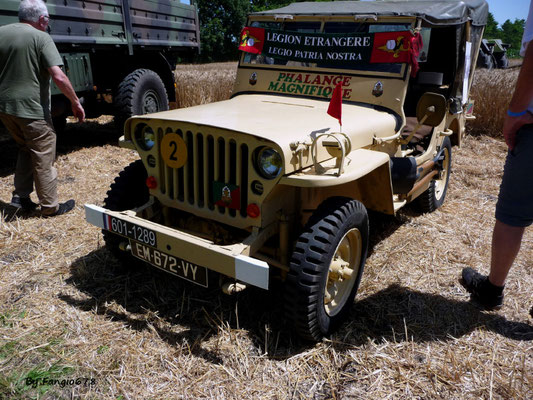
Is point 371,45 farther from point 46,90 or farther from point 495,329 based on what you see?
point 46,90

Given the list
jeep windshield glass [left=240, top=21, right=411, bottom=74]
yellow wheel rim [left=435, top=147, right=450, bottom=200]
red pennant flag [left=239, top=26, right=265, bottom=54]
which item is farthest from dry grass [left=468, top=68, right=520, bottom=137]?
red pennant flag [left=239, top=26, right=265, bottom=54]

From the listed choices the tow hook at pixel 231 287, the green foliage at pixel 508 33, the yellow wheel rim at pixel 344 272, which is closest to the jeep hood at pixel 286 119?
the yellow wheel rim at pixel 344 272

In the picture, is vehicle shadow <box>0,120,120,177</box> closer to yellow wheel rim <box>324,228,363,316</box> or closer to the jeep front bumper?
the jeep front bumper

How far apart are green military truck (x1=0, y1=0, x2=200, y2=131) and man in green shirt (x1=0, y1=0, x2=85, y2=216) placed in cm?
110

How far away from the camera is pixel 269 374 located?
242 centimetres

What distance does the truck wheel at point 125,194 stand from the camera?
307 centimetres

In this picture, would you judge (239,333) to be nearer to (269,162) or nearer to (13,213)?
(269,162)

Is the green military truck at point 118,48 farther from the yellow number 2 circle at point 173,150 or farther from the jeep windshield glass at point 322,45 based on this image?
the yellow number 2 circle at point 173,150

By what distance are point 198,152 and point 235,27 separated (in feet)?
155

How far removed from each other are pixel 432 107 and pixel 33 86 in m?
3.40

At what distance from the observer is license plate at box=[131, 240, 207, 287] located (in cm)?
249

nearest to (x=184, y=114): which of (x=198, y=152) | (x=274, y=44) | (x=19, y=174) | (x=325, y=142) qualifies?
(x=198, y=152)

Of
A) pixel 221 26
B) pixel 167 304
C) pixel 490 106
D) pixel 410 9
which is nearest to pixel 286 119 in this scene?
pixel 167 304

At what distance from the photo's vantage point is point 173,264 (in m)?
2.56
